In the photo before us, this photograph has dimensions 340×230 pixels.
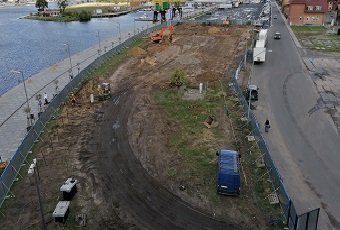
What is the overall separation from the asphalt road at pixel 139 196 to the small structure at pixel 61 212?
313 cm

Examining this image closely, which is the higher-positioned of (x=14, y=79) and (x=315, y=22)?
(x=315, y=22)

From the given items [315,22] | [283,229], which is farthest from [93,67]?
[315,22]

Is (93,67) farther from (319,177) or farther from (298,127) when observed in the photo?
(319,177)

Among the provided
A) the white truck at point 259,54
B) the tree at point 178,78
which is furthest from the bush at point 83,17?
the tree at point 178,78

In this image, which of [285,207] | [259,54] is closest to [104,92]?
[259,54]

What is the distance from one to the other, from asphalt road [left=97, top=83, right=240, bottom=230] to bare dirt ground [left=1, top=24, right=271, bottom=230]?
0.19 ft

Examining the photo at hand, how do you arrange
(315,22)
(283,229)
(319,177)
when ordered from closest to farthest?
(283,229)
(319,177)
(315,22)

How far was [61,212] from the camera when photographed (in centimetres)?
1970

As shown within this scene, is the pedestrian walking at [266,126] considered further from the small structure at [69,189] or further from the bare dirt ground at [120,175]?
the small structure at [69,189]

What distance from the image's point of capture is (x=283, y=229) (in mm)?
19281

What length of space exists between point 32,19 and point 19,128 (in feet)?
471

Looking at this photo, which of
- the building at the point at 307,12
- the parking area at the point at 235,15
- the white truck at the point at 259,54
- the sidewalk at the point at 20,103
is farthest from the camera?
the parking area at the point at 235,15

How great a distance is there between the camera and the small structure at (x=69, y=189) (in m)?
21.7

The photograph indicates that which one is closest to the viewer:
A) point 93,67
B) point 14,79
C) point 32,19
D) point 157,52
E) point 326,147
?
point 326,147
